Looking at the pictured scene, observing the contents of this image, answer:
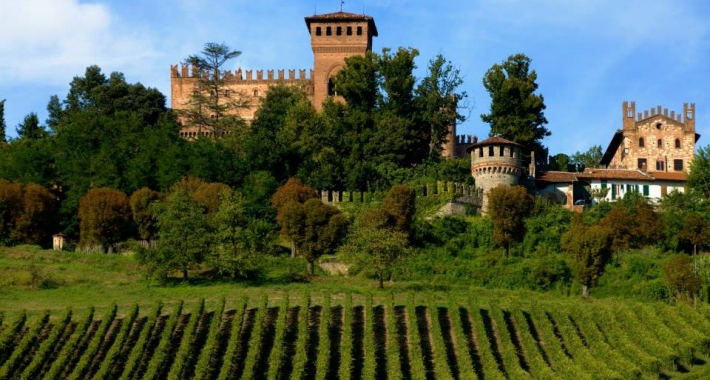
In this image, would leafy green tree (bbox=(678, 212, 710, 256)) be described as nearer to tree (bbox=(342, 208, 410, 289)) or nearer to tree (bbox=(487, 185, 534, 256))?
tree (bbox=(487, 185, 534, 256))

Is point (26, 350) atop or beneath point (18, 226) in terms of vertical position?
beneath

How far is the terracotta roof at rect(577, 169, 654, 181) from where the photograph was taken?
2721 inches

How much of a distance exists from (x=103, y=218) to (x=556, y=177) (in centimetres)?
2565

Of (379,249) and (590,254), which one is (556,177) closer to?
(590,254)

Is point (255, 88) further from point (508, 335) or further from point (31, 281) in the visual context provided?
point (508, 335)

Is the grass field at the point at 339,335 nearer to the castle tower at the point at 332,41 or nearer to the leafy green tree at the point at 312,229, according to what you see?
the leafy green tree at the point at 312,229

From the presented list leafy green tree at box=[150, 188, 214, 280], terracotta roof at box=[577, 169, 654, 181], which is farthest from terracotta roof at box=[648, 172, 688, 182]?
leafy green tree at box=[150, 188, 214, 280]

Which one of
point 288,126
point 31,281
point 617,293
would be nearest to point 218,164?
point 288,126

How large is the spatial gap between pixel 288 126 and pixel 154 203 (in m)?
14.3

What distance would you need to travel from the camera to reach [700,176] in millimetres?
67625

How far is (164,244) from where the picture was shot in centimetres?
5338

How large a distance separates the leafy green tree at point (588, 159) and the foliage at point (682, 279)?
2777cm

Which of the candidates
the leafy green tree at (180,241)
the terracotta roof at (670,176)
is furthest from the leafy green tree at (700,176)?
the leafy green tree at (180,241)

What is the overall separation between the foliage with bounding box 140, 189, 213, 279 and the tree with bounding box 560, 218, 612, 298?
1600 centimetres
